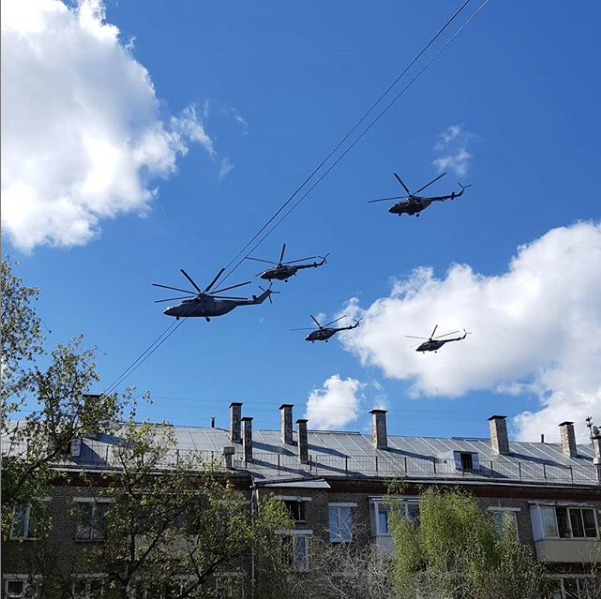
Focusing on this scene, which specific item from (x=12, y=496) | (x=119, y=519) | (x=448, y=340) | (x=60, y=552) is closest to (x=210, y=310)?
(x=119, y=519)

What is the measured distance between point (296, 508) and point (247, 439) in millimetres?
5215

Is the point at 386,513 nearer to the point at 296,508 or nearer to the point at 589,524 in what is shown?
the point at 296,508

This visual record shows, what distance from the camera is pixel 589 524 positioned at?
1650 inches

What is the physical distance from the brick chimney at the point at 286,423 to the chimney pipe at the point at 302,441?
166cm

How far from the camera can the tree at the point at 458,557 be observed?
29438mm

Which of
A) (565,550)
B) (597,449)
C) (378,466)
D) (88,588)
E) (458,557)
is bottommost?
(88,588)

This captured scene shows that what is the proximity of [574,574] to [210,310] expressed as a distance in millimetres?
24164

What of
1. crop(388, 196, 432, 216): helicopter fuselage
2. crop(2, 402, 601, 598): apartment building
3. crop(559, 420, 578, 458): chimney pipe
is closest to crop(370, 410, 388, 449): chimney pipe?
crop(2, 402, 601, 598): apartment building

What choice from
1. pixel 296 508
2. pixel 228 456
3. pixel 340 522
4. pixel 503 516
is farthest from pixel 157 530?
pixel 503 516

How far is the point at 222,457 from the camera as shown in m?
40.0

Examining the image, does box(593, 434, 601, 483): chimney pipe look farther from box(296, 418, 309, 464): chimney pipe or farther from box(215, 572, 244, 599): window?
box(215, 572, 244, 599): window

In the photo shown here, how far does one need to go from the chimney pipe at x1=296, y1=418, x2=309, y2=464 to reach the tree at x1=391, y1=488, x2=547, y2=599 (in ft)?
23.8

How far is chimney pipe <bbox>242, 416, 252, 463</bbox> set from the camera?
40.3 m

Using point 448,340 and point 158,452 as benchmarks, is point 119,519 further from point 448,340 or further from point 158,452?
point 448,340
